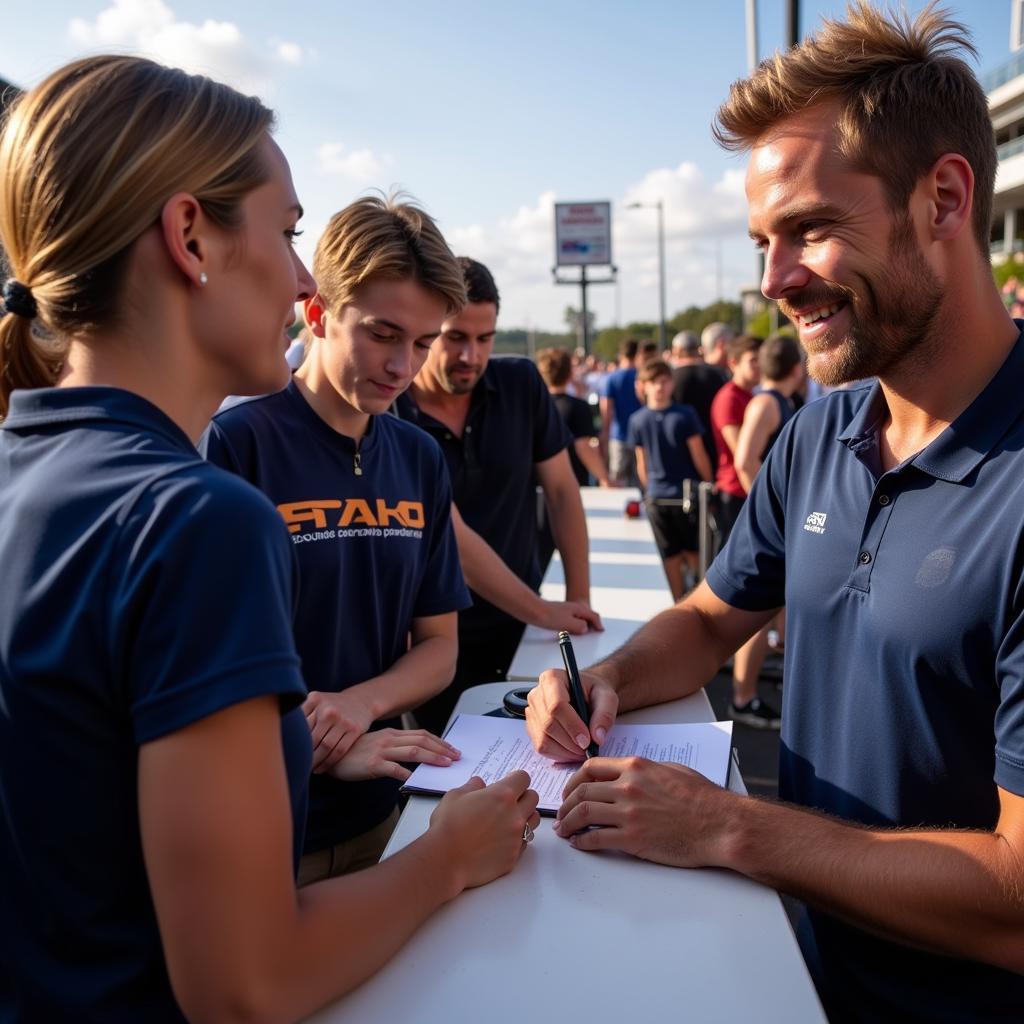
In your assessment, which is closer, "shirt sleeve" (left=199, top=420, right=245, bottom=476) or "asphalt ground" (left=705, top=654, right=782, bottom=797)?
"shirt sleeve" (left=199, top=420, right=245, bottom=476)

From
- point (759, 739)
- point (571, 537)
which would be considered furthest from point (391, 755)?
point (759, 739)

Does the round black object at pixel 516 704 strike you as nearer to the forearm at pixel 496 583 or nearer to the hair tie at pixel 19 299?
the forearm at pixel 496 583

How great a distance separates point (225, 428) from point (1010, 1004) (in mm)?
1725

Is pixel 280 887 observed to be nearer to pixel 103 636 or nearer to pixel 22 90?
pixel 103 636

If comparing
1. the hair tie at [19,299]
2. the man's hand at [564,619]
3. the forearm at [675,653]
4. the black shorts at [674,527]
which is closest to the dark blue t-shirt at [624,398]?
the black shorts at [674,527]

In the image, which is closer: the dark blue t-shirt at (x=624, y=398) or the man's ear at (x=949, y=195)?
the man's ear at (x=949, y=195)

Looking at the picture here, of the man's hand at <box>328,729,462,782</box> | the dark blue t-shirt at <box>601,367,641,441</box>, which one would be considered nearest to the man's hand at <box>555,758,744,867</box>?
the man's hand at <box>328,729,462,782</box>

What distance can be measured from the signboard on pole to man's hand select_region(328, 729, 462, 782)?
23103 millimetres

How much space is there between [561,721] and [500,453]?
5.83 ft

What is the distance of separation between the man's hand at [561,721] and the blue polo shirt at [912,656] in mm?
354

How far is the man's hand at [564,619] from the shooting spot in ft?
8.86

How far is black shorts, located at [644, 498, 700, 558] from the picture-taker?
21.7ft

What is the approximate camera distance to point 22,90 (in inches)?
40.2

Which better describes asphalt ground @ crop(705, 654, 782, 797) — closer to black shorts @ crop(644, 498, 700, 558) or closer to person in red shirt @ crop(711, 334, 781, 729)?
person in red shirt @ crop(711, 334, 781, 729)
